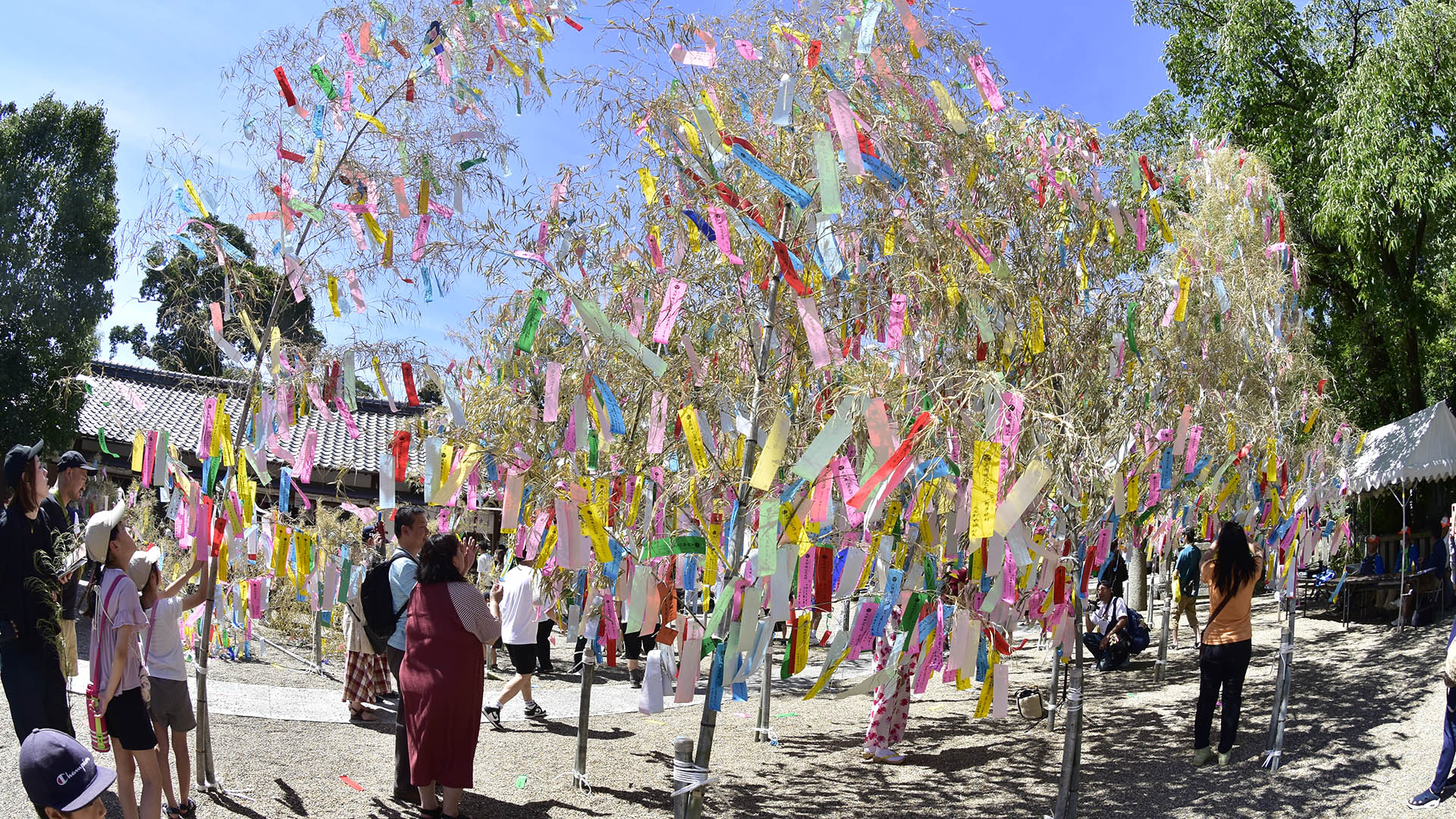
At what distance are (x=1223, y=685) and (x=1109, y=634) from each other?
4.13 meters

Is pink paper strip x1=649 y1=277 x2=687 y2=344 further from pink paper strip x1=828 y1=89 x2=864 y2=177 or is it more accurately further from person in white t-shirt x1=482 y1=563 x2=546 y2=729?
person in white t-shirt x1=482 y1=563 x2=546 y2=729

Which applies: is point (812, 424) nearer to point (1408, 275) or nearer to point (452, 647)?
point (452, 647)

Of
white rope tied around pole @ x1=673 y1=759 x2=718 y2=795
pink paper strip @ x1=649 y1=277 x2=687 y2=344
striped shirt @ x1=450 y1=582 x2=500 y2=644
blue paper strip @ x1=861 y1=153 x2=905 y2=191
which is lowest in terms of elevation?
white rope tied around pole @ x1=673 y1=759 x2=718 y2=795

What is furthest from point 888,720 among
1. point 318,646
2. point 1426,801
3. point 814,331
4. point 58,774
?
point 318,646

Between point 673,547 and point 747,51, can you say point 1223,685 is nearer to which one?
point 673,547

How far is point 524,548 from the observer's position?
17.7 feet

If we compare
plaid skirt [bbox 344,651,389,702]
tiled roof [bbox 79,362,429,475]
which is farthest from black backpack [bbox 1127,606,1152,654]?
tiled roof [bbox 79,362,429,475]

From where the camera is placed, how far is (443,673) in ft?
14.6

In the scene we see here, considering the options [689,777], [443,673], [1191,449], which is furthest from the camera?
[1191,449]

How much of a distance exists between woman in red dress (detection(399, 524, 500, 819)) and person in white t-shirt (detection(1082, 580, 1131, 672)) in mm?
7385

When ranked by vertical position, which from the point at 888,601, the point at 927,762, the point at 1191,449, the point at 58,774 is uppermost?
the point at 1191,449

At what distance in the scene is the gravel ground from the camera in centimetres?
526

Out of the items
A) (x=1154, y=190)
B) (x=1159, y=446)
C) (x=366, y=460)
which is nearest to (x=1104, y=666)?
(x=1159, y=446)

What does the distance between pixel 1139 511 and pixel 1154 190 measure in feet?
6.92
